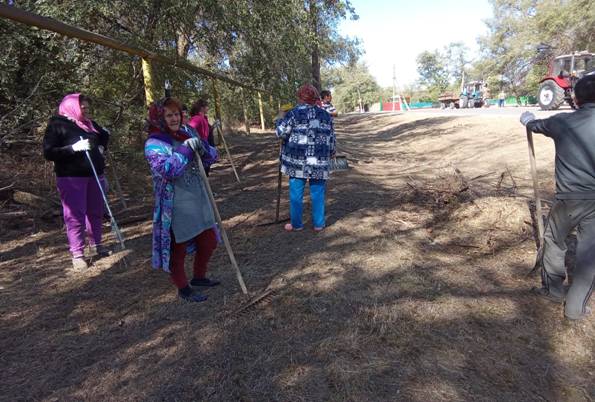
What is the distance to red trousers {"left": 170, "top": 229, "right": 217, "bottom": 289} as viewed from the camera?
3.26 meters

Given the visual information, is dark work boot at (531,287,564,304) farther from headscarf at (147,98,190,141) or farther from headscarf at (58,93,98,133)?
headscarf at (58,93,98,133)

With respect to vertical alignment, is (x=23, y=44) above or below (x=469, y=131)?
above

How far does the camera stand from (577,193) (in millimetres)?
2832

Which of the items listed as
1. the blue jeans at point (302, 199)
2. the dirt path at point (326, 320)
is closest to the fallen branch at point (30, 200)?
the dirt path at point (326, 320)

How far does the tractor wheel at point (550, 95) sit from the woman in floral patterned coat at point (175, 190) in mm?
16685

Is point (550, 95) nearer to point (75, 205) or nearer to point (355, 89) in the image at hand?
point (75, 205)

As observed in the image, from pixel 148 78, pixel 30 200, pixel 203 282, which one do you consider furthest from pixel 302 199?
pixel 30 200

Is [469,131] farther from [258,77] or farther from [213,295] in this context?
[213,295]

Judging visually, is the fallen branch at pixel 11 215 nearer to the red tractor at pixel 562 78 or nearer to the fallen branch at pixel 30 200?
the fallen branch at pixel 30 200

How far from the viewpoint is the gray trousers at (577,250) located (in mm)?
2793

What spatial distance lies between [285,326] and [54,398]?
152cm

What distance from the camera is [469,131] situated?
45.9 feet

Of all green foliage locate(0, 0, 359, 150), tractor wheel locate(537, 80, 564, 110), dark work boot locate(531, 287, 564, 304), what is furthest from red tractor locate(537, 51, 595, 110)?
dark work boot locate(531, 287, 564, 304)

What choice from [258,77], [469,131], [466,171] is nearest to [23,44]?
[258,77]
